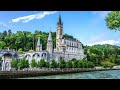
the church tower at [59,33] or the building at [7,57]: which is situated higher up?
the church tower at [59,33]

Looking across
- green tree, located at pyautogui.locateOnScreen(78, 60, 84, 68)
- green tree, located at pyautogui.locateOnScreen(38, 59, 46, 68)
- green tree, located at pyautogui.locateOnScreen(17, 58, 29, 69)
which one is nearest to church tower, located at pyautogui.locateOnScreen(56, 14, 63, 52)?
green tree, located at pyautogui.locateOnScreen(38, 59, 46, 68)

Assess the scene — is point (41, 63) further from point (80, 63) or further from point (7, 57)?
point (80, 63)

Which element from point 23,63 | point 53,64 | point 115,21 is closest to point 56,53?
point 53,64

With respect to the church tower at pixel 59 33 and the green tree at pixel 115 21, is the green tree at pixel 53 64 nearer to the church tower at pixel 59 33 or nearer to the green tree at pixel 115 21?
the church tower at pixel 59 33

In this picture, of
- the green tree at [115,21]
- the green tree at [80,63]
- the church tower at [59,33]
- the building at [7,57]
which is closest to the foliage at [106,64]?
the green tree at [80,63]

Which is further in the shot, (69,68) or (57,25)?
Answer: (69,68)
